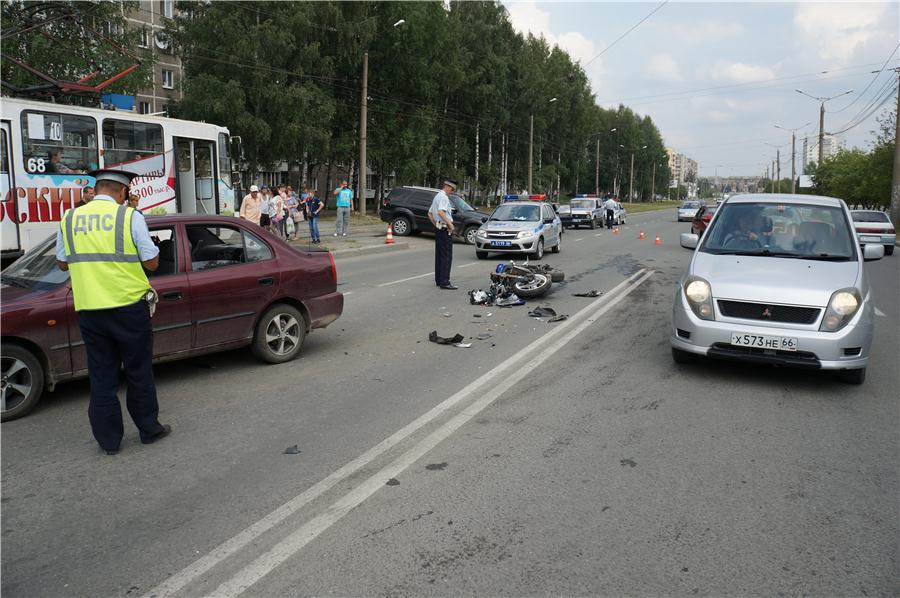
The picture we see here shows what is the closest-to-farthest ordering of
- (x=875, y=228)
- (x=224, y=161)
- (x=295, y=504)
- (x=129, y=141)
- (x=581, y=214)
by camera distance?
(x=295, y=504)
(x=129, y=141)
(x=224, y=161)
(x=875, y=228)
(x=581, y=214)

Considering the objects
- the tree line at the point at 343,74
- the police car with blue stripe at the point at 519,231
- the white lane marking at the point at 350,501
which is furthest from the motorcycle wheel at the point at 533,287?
the tree line at the point at 343,74

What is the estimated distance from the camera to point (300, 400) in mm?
6098

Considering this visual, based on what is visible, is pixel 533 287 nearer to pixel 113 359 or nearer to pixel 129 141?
pixel 113 359

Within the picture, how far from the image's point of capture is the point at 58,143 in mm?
14719

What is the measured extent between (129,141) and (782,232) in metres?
14.3

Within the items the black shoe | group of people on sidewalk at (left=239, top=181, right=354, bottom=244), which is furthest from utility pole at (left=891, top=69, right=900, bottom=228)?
the black shoe

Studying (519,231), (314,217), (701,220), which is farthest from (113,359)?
(701,220)

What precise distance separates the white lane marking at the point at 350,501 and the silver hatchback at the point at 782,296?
1.75m

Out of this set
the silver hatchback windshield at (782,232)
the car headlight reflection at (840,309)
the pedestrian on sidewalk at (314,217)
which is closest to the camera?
the car headlight reflection at (840,309)

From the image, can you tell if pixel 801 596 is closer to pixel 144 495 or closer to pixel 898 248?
pixel 144 495

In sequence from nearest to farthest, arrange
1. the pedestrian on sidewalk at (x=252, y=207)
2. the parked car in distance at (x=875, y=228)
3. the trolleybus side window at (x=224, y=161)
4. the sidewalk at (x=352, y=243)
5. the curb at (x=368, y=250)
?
the pedestrian on sidewalk at (x=252, y=207) → the trolleybus side window at (x=224, y=161) → the curb at (x=368, y=250) → the sidewalk at (x=352, y=243) → the parked car in distance at (x=875, y=228)

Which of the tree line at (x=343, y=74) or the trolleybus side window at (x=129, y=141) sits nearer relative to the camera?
the trolleybus side window at (x=129, y=141)

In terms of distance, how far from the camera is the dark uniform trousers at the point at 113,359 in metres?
4.73

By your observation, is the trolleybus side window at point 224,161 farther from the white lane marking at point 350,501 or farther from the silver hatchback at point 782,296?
the silver hatchback at point 782,296
